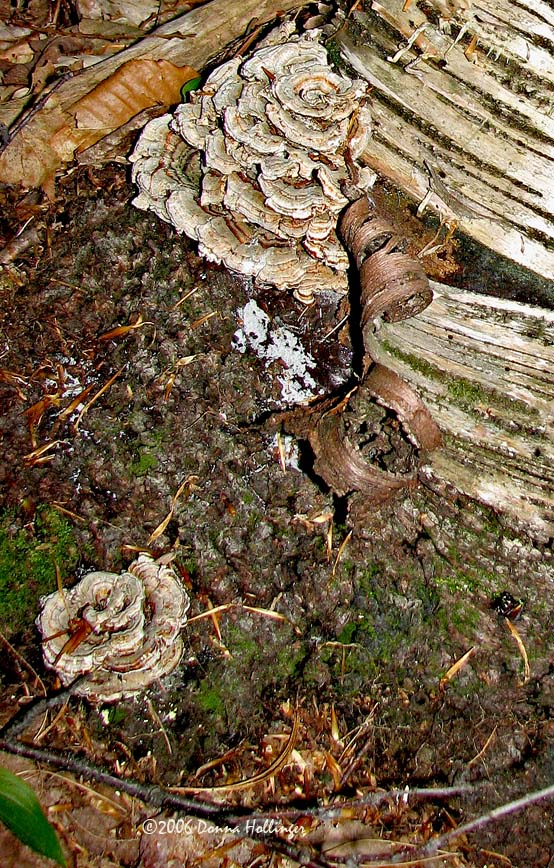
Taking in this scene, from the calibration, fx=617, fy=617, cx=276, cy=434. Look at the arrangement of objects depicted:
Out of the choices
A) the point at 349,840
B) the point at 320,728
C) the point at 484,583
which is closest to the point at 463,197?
the point at 484,583

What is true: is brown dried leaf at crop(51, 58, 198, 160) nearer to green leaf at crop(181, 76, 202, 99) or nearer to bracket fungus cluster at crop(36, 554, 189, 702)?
green leaf at crop(181, 76, 202, 99)

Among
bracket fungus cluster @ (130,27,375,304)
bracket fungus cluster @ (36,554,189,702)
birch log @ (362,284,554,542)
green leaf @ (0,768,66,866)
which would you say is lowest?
green leaf @ (0,768,66,866)

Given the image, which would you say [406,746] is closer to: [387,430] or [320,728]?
[320,728]

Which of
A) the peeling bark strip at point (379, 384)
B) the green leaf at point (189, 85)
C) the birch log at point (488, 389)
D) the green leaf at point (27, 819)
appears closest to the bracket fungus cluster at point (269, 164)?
the peeling bark strip at point (379, 384)

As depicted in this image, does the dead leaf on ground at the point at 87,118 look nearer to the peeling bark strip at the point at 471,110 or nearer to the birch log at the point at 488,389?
the peeling bark strip at the point at 471,110

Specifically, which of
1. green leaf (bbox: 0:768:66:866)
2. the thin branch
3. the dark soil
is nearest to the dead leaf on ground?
the dark soil

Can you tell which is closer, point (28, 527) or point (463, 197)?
point (463, 197)

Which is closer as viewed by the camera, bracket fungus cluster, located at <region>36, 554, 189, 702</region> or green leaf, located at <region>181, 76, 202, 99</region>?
bracket fungus cluster, located at <region>36, 554, 189, 702</region>
